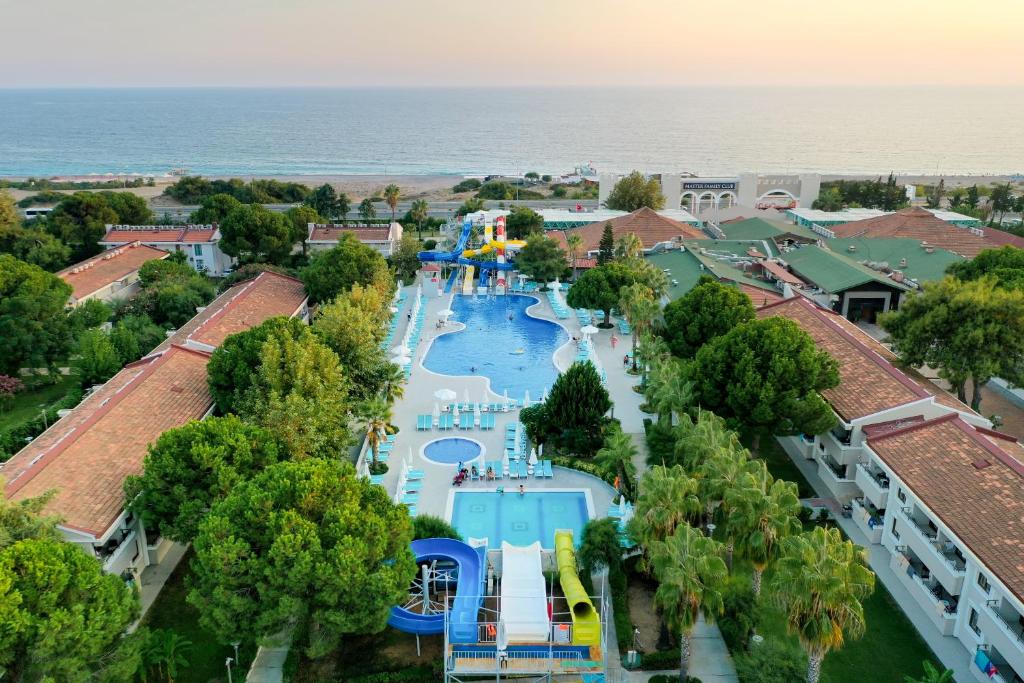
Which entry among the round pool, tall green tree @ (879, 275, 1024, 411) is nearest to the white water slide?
the round pool

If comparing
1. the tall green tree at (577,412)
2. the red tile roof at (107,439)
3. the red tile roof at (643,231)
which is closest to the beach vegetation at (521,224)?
the red tile roof at (643,231)

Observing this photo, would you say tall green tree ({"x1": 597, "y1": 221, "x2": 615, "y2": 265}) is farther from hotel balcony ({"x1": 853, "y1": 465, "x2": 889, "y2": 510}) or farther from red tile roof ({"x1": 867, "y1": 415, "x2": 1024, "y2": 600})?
red tile roof ({"x1": 867, "y1": 415, "x2": 1024, "y2": 600})

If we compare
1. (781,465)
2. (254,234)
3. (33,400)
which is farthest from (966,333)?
(254,234)

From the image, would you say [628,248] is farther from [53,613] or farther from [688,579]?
[53,613]

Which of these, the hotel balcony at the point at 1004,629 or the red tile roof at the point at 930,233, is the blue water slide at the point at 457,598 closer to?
the hotel balcony at the point at 1004,629

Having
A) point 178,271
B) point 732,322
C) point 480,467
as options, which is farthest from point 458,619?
point 178,271

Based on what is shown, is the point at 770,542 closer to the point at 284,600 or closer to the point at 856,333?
the point at 284,600
